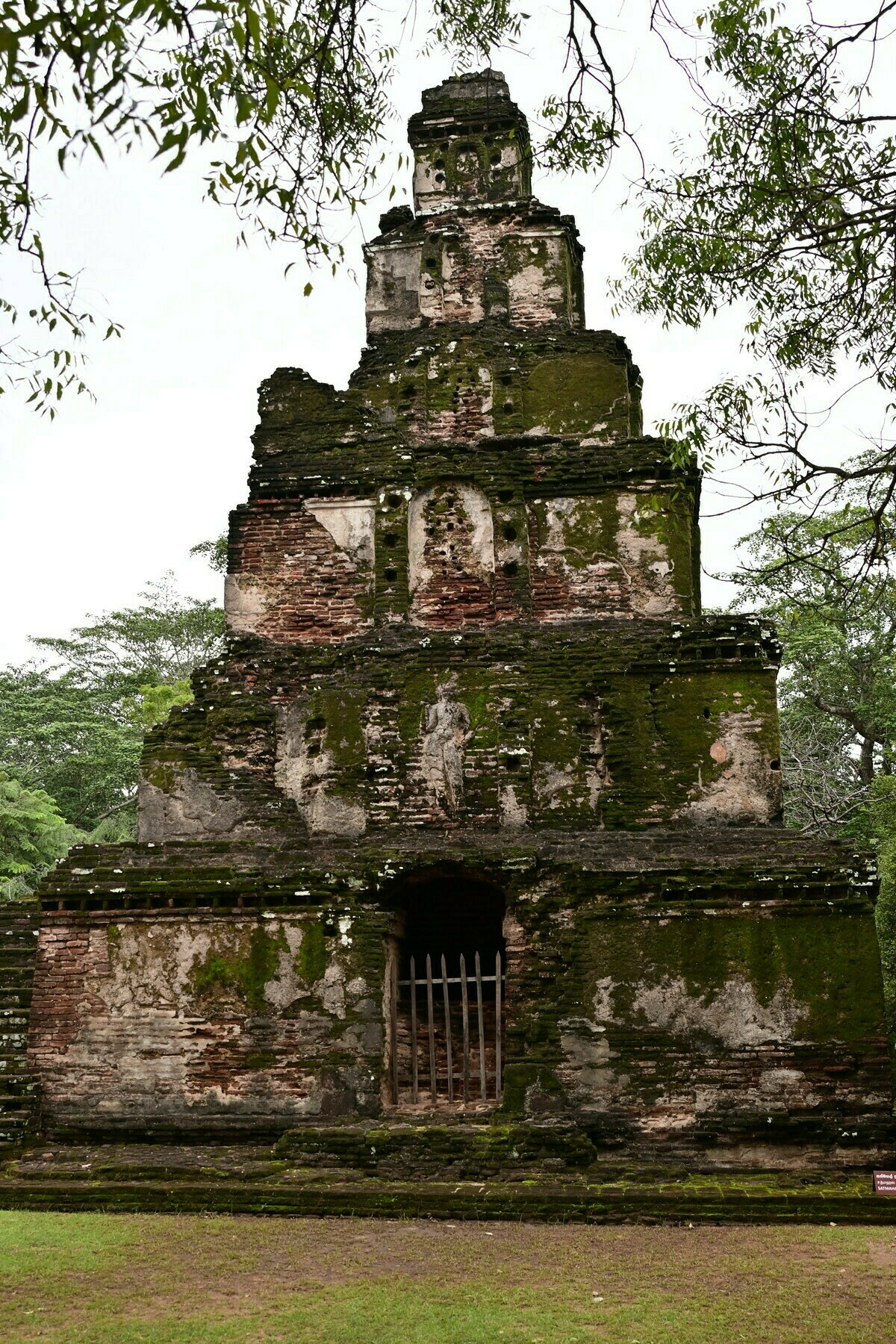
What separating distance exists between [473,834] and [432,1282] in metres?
4.59

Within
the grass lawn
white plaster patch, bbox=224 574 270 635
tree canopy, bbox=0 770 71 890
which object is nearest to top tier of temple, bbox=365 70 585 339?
white plaster patch, bbox=224 574 270 635

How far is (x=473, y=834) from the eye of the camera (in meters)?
10.8

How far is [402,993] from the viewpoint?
10883 millimetres

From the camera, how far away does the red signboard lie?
8.23 meters

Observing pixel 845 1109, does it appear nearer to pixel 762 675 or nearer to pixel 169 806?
pixel 762 675

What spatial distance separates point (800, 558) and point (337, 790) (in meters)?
6.37

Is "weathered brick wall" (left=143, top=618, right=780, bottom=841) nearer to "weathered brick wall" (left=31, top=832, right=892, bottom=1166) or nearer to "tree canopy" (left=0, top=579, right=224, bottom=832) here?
"weathered brick wall" (left=31, top=832, right=892, bottom=1166)

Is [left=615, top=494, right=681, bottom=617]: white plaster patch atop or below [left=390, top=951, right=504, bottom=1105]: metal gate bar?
atop

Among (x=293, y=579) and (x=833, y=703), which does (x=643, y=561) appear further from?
(x=833, y=703)

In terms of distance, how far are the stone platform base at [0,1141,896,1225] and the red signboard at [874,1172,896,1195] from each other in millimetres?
112

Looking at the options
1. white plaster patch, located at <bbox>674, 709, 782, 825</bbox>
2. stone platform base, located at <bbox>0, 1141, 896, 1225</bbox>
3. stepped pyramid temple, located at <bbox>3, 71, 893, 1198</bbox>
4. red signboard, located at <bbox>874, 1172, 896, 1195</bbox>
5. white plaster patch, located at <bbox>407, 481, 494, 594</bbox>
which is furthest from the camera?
white plaster patch, located at <bbox>407, 481, 494, 594</bbox>

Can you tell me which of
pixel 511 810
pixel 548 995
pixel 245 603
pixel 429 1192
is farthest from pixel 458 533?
pixel 429 1192

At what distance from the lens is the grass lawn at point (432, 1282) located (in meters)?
5.83

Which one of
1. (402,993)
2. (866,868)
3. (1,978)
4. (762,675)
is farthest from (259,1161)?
(762,675)
